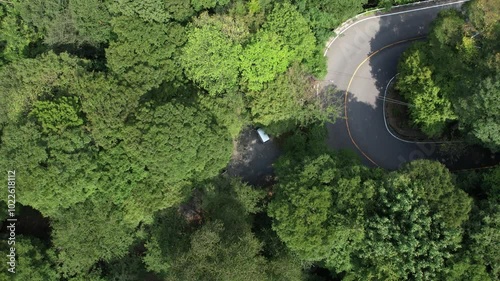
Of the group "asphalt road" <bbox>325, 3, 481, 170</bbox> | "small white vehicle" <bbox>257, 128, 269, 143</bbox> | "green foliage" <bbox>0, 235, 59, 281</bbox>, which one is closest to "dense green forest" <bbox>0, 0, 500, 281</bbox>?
"green foliage" <bbox>0, 235, 59, 281</bbox>

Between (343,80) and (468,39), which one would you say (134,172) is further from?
(468,39)

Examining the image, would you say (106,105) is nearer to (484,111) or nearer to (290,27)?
(290,27)

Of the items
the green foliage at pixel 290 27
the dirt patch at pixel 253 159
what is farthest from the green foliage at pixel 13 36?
the green foliage at pixel 290 27

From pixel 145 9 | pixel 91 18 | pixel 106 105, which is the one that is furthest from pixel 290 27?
pixel 91 18

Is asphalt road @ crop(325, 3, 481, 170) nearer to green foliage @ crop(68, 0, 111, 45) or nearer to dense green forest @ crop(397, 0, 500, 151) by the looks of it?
dense green forest @ crop(397, 0, 500, 151)

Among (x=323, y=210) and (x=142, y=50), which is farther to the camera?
(x=142, y=50)

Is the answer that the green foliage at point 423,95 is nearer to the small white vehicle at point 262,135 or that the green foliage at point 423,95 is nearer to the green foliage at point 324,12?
the green foliage at point 324,12
